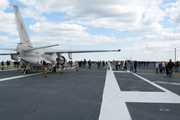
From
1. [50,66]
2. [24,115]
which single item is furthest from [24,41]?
[24,115]

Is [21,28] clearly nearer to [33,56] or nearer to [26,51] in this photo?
[26,51]

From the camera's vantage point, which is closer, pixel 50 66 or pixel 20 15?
pixel 20 15

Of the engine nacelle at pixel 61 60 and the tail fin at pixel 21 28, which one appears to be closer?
the tail fin at pixel 21 28

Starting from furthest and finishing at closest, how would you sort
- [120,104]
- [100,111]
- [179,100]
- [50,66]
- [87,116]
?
[50,66] < [179,100] < [120,104] < [100,111] < [87,116]

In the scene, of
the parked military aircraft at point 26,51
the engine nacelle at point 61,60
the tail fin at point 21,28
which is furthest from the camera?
the engine nacelle at point 61,60

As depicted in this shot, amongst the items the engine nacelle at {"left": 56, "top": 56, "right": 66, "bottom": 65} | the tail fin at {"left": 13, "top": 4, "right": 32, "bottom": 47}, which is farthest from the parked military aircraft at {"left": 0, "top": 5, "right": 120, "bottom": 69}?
the engine nacelle at {"left": 56, "top": 56, "right": 66, "bottom": 65}

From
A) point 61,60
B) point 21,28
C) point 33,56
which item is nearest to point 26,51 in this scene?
point 33,56

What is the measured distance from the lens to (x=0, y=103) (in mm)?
6508

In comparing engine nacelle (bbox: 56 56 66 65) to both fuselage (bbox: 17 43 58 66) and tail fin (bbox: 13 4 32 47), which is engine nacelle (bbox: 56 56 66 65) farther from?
tail fin (bbox: 13 4 32 47)

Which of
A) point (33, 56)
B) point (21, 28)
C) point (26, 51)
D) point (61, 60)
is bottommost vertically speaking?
point (61, 60)

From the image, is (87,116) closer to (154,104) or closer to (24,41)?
(154,104)

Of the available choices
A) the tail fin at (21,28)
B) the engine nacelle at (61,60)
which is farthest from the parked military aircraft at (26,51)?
the engine nacelle at (61,60)

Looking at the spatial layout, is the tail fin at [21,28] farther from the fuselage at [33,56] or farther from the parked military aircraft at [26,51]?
the fuselage at [33,56]

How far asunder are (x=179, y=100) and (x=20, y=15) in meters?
20.1
